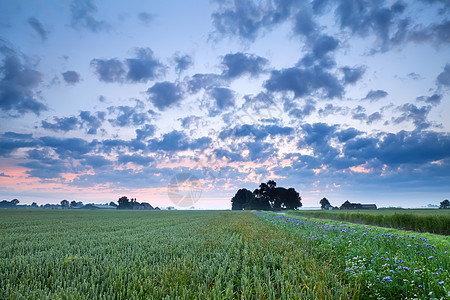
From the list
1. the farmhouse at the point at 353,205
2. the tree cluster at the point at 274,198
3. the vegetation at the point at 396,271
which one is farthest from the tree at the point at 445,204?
the vegetation at the point at 396,271

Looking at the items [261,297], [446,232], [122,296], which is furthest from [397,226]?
[122,296]

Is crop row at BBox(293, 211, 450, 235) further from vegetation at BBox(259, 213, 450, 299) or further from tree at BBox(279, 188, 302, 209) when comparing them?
tree at BBox(279, 188, 302, 209)

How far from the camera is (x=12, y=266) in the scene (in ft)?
20.7

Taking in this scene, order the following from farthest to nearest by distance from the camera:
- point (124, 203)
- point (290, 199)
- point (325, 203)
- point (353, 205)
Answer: point (124, 203) → point (325, 203) → point (353, 205) → point (290, 199)

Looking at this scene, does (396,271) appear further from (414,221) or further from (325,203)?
(325,203)

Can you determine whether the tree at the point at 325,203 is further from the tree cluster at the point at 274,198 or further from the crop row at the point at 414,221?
the crop row at the point at 414,221

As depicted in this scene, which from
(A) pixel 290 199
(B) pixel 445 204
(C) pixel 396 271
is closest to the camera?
(C) pixel 396 271

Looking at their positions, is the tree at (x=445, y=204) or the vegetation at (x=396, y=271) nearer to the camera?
the vegetation at (x=396, y=271)

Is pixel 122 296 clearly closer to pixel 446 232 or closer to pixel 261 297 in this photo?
pixel 261 297

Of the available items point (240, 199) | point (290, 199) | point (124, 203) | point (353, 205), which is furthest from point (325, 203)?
point (124, 203)

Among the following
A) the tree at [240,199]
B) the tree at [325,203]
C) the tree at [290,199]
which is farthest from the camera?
the tree at [325,203]

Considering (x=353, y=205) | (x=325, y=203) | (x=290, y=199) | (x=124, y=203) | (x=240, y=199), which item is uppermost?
(x=290, y=199)

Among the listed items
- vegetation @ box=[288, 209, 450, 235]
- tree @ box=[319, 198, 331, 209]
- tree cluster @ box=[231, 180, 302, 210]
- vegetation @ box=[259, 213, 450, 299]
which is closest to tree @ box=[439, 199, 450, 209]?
tree @ box=[319, 198, 331, 209]

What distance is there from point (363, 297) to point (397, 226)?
2413cm
